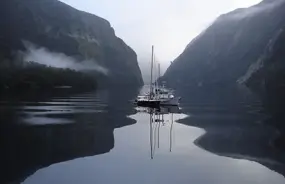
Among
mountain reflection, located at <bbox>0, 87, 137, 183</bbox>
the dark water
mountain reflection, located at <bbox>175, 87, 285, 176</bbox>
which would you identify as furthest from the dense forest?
the dark water

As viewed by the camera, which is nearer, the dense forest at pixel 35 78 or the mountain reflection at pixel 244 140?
the mountain reflection at pixel 244 140

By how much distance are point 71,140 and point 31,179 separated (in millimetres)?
10435

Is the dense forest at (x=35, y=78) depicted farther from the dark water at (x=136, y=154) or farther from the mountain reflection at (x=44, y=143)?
the dark water at (x=136, y=154)

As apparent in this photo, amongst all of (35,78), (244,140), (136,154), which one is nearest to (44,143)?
(136,154)

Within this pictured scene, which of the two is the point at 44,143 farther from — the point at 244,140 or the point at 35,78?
the point at 35,78

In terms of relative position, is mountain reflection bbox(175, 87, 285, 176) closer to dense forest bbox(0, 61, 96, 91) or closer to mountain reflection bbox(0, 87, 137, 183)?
mountain reflection bbox(0, 87, 137, 183)

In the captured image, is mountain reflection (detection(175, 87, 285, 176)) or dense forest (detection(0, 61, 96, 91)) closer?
mountain reflection (detection(175, 87, 285, 176))

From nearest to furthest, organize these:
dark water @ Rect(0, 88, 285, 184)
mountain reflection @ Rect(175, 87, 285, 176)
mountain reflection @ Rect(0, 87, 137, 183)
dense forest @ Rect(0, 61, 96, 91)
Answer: dark water @ Rect(0, 88, 285, 184)
mountain reflection @ Rect(0, 87, 137, 183)
mountain reflection @ Rect(175, 87, 285, 176)
dense forest @ Rect(0, 61, 96, 91)

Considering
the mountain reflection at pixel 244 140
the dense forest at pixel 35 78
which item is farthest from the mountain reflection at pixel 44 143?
the dense forest at pixel 35 78

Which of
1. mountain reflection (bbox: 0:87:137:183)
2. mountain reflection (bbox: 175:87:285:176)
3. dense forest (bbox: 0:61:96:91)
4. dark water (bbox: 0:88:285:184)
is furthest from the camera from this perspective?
dense forest (bbox: 0:61:96:91)

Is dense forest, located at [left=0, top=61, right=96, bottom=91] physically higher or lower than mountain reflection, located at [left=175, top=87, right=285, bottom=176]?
higher

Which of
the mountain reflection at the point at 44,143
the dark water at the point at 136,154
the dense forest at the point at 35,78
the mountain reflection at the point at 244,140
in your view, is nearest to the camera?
the dark water at the point at 136,154

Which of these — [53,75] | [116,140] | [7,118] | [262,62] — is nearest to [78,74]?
[53,75]

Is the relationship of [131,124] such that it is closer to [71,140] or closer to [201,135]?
[201,135]
